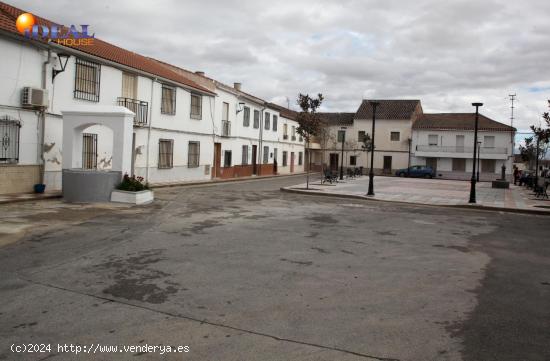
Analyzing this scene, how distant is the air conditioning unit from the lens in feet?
46.1

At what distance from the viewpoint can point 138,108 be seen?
20453 mm

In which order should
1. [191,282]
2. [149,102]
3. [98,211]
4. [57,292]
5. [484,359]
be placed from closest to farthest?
1. [484,359]
2. [57,292]
3. [191,282]
4. [98,211]
5. [149,102]

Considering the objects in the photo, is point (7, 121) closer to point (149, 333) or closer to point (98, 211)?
point (98, 211)

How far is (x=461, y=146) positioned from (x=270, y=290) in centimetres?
4722

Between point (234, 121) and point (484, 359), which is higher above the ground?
point (234, 121)

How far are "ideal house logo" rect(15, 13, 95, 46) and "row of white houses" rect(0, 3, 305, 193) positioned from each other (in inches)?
10.5

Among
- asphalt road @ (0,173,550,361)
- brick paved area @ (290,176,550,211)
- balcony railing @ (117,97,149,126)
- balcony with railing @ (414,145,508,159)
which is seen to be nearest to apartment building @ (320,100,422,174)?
balcony with railing @ (414,145,508,159)

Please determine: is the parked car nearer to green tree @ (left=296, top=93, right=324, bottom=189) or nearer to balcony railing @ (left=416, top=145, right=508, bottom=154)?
balcony railing @ (left=416, top=145, right=508, bottom=154)

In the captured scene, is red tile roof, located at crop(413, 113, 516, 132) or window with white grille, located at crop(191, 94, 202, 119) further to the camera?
red tile roof, located at crop(413, 113, 516, 132)

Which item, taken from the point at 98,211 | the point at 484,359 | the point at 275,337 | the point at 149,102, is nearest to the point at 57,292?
the point at 275,337

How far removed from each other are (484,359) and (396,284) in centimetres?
223

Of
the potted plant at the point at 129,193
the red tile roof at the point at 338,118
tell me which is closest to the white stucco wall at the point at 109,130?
the potted plant at the point at 129,193

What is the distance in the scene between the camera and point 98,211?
11984 mm

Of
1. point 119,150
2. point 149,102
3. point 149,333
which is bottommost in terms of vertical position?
point 149,333
